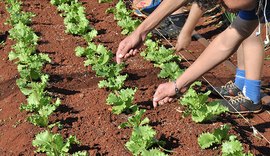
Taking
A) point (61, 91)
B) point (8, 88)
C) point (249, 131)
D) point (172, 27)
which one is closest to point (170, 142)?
point (249, 131)

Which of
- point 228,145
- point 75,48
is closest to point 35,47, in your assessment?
point 75,48

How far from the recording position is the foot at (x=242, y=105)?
3938mm

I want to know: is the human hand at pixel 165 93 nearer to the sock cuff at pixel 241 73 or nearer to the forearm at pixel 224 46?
the forearm at pixel 224 46

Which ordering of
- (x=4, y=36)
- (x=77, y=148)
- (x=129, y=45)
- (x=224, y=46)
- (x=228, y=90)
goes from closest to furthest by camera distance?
(x=224, y=46)
(x=129, y=45)
(x=77, y=148)
(x=228, y=90)
(x=4, y=36)

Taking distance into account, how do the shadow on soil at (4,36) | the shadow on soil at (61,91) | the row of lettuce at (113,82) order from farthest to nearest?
the shadow on soil at (4,36)
the shadow on soil at (61,91)
the row of lettuce at (113,82)

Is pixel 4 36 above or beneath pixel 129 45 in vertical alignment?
beneath

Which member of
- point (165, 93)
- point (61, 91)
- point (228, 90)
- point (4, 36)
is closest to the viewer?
point (165, 93)

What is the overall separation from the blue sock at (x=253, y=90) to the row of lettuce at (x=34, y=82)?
1337 millimetres

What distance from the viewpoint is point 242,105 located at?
13.0 feet

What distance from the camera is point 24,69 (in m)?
4.57

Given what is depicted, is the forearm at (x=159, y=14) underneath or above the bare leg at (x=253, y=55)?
above

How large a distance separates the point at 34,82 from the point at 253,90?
1.71m

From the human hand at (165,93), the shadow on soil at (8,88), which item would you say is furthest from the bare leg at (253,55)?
the shadow on soil at (8,88)

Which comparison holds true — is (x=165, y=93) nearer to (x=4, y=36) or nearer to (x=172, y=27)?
(x=172, y=27)
